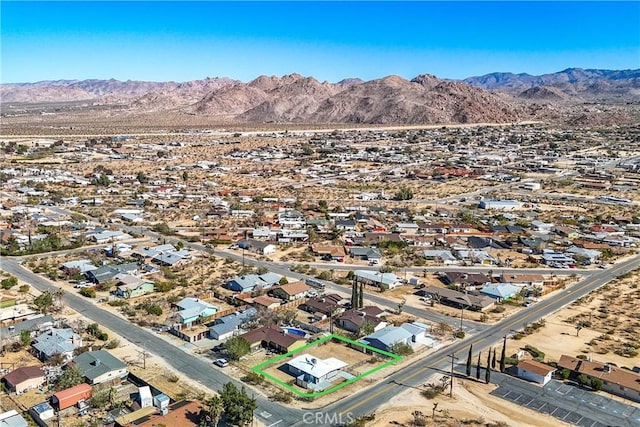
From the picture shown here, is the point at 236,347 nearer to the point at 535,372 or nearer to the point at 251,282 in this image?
the point at 251,282

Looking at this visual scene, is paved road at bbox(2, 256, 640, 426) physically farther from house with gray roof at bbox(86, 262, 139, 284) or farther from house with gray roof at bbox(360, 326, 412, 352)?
house with gray roof at bbox(86, 262, 139, 284)

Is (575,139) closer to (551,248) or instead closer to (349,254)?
(551,248)

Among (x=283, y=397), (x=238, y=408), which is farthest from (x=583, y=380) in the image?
(x=238, y=408)

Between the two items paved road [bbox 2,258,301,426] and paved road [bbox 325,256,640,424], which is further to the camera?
paved road [bbox 325,256,640,424]

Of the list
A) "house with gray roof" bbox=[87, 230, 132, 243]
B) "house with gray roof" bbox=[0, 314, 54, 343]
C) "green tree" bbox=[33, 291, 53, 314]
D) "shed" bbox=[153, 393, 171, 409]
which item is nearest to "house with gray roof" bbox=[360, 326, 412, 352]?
"shed" bbox=[153, 393, 171, 409]

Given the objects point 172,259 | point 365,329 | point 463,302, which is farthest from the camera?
point 172,259

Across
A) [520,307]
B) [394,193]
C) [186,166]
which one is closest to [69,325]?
[520,307]
